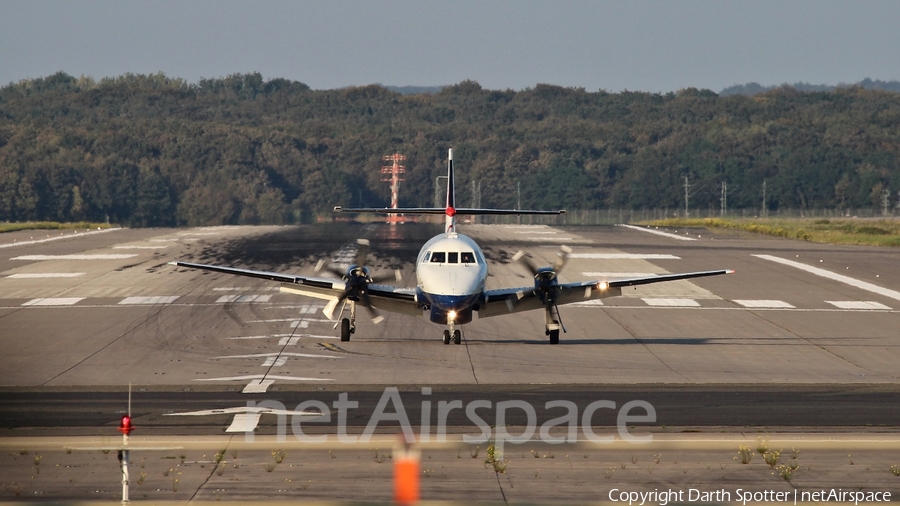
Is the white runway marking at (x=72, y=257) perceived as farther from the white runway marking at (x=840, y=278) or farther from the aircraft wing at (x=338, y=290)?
the white runway marking at (x=840, y=278)

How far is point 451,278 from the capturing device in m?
31.1

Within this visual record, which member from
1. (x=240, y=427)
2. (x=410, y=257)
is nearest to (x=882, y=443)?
(x=240, y=427)

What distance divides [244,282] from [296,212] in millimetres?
136315

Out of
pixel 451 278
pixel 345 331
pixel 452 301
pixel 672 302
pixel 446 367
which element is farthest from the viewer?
pixel 672 302

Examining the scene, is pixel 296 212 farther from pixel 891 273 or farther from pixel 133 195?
pixel 891 273

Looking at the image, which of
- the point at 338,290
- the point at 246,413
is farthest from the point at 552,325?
the point at 246,413

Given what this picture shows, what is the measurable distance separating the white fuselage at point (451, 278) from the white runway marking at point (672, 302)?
1486cm

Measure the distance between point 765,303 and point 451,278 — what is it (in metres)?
19.7

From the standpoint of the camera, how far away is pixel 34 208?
6501 inches

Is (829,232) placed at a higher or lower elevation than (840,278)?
lower

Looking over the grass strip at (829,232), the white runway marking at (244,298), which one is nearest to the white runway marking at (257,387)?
the white runway marking at (244,298)

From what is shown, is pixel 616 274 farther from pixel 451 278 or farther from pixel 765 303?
pixel 451 278

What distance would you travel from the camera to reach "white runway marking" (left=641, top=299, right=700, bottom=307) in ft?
147

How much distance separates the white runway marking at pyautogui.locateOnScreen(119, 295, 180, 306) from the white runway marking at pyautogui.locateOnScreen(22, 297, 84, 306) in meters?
2.04
